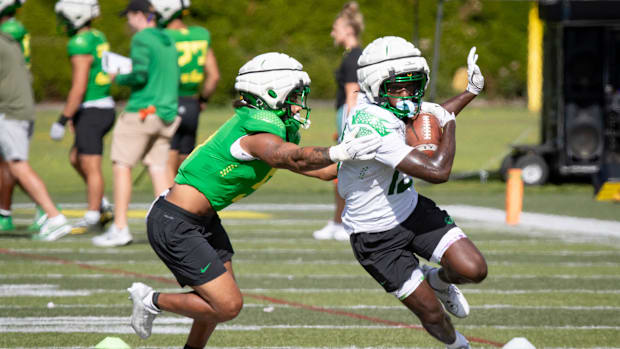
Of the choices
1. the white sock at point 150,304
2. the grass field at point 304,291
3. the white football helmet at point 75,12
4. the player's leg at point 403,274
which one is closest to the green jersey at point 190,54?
the white football helmet at point 75,12

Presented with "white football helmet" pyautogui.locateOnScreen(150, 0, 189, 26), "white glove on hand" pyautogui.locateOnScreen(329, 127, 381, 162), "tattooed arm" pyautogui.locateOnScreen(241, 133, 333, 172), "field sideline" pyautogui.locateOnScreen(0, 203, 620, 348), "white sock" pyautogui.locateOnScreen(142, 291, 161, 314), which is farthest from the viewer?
"white football helmet" pyautogui.locateOnScreen(150, 0, 189, 26)

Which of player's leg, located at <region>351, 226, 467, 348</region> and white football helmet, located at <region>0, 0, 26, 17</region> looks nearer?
player's leg, located at <region>351, 226, 467, 348</region>

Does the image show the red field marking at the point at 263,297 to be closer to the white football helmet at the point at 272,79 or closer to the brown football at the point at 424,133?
the brown football at the point at 424,133

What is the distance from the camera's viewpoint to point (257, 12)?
3884 cm

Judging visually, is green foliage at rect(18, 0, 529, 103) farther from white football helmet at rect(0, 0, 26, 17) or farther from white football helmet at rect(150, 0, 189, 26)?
white football helmet at rect(150, 0, 189, 26)

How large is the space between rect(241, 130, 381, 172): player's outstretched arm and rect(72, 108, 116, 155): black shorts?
5.16 m

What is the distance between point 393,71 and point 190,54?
5359 mm

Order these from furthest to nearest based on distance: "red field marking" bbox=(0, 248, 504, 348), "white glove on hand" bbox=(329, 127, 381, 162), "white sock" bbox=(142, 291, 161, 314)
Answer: "red field marking" bbox=(0, 248, 504, 348) → "white sock" bbox=(142, 291, 161, 314) → "white glove on hand" bbox=(329, 127, 381, 162)

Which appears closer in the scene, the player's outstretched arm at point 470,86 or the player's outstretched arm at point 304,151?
the player's outstretched arm at point 304,151

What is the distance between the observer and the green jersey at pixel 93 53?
9.47 meters

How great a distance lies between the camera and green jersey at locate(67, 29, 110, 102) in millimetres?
9469

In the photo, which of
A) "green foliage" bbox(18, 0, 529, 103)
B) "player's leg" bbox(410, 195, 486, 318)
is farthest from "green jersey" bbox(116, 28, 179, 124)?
"green foliage" bbox(18, 0, 529, 103)

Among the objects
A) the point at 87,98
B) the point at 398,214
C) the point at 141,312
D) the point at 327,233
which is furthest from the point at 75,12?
the point at 398,214

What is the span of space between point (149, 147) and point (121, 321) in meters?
3.33
